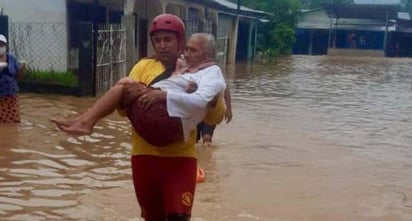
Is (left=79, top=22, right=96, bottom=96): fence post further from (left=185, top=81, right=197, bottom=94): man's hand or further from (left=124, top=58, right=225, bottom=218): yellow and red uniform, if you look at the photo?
(left=185, top=81, right=197, bottom=94): man's hand

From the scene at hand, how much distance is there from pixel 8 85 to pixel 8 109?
1.35 ft

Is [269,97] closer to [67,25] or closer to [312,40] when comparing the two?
[67,25]

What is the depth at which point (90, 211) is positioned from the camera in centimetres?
518

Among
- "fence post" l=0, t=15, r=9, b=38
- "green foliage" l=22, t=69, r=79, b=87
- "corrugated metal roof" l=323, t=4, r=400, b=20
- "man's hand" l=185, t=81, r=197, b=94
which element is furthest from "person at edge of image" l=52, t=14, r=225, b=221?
"corrugated metal roof" l=323, t=4, r=400, b=20

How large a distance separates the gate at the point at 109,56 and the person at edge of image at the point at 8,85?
4069 mm

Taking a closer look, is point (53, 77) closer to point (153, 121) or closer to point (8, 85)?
point (8, 85)

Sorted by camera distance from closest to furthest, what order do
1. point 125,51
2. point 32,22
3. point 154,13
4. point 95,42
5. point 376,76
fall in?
1. point 95,42
2. point 32,22
3. point 125,51
4. point 154,13
5. point 376,76

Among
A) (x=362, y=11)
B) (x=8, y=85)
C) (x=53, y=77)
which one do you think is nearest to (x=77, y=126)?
(x=8, y=85)

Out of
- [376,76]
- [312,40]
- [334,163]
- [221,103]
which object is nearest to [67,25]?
[334,163]

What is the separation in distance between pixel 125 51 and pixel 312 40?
36603 millimetres

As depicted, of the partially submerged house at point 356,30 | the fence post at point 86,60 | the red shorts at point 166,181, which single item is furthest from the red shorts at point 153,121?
the partially submerged house at point 356,30

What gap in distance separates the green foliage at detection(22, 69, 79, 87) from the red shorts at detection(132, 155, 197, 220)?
32.5 ft

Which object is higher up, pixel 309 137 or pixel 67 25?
pixel 67 25

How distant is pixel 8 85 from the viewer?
879 centimetres
